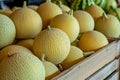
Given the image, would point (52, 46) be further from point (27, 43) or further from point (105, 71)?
point (105, 71)

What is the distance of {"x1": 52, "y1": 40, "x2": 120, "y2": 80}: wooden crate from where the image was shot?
849 millimetres

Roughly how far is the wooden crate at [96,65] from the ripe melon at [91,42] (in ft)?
0.10

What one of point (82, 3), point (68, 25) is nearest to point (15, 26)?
point (68, 25)

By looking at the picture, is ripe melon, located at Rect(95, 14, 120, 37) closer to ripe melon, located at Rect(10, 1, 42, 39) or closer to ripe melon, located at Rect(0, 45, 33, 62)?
ripe melon, located at Rect(10, 1, 42, 39)

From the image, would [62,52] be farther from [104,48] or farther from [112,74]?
[112,74]

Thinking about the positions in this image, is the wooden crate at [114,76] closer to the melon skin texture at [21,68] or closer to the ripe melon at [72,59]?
the ripe melon at [72,59]

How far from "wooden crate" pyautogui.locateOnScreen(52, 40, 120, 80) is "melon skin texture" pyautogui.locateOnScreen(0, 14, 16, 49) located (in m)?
0.26

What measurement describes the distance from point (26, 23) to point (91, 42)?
269 mm

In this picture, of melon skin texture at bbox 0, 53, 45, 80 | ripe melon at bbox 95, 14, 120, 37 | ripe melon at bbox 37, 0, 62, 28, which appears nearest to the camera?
melon skin texture at bbox 0, 53, 45, 80

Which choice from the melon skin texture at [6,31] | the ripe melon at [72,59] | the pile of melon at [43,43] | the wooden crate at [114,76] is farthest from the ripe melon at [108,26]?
the melon skin texture at [6,31]

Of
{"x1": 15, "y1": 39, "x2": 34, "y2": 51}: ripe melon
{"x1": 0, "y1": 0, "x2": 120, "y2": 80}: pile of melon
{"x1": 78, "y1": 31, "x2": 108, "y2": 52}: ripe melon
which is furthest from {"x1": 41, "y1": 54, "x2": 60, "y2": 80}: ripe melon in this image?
{"x1": 78, "y1": 31, "x2": 108, "y2": 52}: ripe melon

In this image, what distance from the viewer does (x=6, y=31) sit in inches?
37.1

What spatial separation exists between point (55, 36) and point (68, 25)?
0.45 feet

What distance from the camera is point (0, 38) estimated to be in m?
0.94
